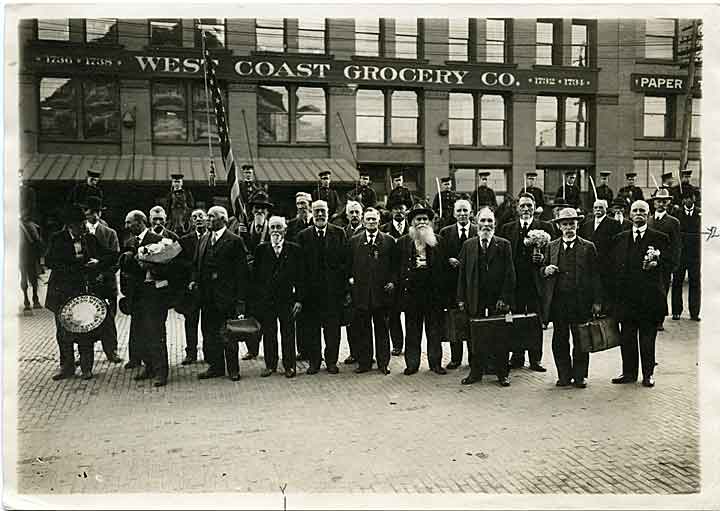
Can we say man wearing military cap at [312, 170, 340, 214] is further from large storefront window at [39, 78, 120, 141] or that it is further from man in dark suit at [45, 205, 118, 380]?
man in dark suit at [45, 205, 118, 380]

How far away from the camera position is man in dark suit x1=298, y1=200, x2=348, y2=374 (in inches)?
228

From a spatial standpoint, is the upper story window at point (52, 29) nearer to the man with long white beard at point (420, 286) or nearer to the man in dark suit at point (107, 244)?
the man in dark suit at point (107, 244)

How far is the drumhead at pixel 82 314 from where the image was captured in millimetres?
5152

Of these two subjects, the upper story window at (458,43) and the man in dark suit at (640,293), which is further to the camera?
the upper story window at (458,43)

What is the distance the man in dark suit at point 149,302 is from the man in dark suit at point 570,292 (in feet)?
10.9

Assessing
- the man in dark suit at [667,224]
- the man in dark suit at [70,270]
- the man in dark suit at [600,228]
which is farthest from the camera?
Answer: the man in dark suit at [667,224]

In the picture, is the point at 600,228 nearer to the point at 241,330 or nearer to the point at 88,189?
the point at 241,330

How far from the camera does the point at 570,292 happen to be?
5164 millimetres

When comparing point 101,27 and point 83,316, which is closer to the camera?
point 101,27

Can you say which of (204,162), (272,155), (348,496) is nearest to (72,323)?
(348,496)

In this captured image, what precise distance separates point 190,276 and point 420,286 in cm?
211

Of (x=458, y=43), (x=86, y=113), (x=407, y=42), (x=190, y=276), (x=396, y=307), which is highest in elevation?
(x=458, y=43)

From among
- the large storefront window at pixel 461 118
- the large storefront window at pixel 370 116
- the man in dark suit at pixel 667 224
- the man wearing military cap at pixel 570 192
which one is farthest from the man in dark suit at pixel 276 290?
the large storefront window at pixel 461 118

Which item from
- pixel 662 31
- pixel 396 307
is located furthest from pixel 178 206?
pixel 662 31
